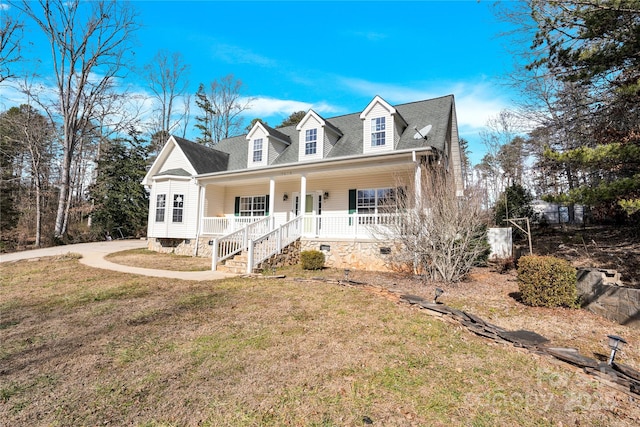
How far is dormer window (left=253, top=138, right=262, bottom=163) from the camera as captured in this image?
15211 millimetres

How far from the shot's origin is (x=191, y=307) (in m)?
5.80

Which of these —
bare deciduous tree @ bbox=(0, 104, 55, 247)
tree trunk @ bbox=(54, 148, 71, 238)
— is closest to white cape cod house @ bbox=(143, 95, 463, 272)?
tree trunk @ bbox=(54, 148, 71, 238)

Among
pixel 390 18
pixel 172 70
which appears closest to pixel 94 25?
pixel 172 70

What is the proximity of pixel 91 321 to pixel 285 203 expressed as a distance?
10398 millimetres

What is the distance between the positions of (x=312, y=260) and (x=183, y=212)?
9.20 metres

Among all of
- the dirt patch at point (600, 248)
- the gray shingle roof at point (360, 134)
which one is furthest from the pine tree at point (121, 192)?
the dirt patch at point (600, 248)

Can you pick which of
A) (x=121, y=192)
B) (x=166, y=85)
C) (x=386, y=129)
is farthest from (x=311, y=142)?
(x=166, y=85)

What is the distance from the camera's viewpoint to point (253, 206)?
52.0 feet

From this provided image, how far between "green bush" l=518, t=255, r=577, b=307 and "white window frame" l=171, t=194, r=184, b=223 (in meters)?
15.2

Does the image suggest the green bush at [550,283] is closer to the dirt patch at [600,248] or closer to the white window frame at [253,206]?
the dirt patch at [600,248]

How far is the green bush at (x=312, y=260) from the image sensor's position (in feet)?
32.6

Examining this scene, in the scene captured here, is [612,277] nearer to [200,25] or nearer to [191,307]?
[191,307]

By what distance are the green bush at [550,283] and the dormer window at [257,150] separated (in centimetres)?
1254

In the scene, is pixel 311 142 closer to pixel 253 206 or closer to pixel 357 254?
pixel 253 206
